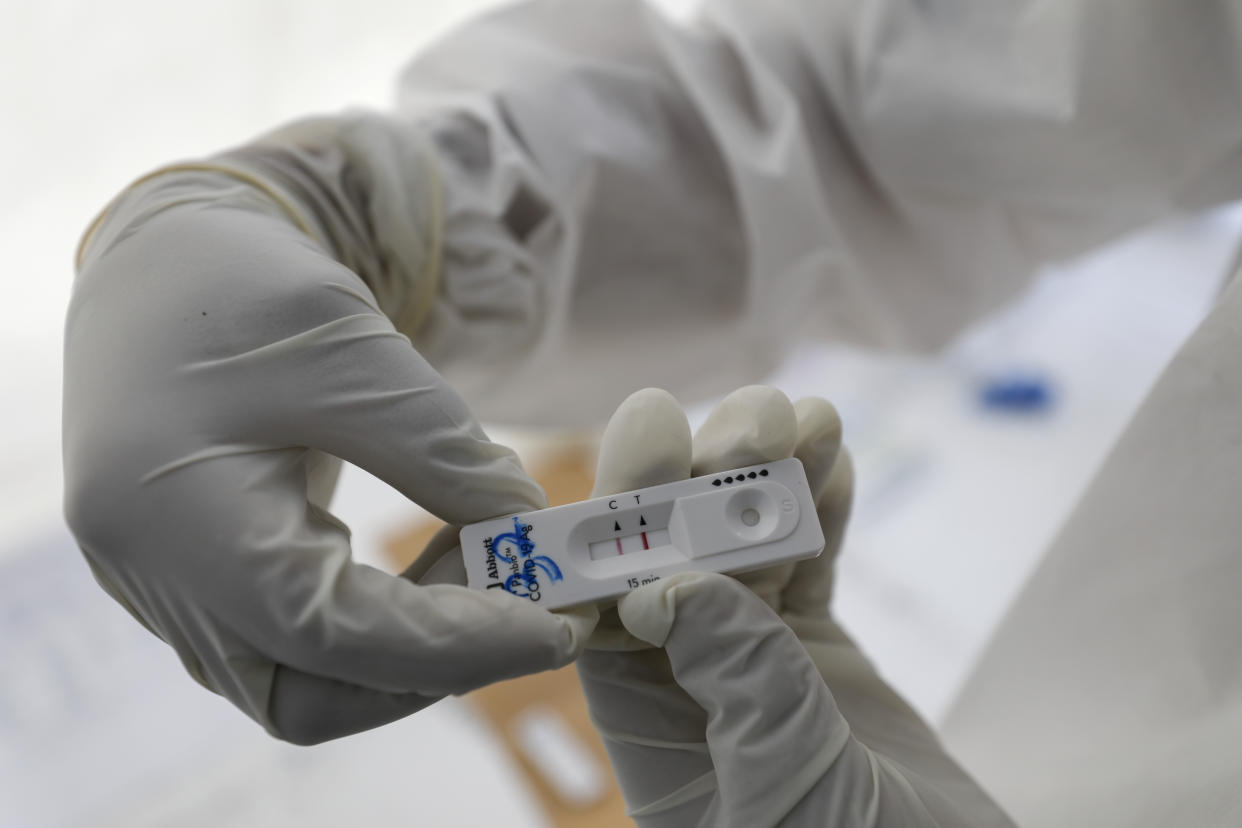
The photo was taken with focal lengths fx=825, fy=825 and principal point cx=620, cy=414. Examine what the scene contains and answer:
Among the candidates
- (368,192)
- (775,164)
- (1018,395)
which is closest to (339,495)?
(368,192)

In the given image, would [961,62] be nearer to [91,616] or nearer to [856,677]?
[856,677]

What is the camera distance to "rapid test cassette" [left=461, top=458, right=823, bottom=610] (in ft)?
1.47

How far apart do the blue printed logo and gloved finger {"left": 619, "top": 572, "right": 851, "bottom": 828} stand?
0.05 m

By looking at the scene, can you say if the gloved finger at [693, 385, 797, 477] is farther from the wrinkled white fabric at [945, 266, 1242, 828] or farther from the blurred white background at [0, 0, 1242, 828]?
the blurred white background at [0, 0, 1242, 828]

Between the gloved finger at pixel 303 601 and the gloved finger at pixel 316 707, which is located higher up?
the gloved finger at pixel 303 601

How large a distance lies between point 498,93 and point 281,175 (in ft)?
0.74

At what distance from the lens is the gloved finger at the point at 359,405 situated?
0.44 meters

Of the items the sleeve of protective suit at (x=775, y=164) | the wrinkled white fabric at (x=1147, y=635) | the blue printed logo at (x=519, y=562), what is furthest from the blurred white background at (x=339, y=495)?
the blue printed logo at (x=519, y=562)

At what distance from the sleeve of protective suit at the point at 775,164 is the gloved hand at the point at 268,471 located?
0.80ft

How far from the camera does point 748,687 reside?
1.47ft

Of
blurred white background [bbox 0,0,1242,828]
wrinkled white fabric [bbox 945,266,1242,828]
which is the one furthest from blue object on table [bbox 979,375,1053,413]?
wrinkled white fabric [bbox 945,266,1242,828]

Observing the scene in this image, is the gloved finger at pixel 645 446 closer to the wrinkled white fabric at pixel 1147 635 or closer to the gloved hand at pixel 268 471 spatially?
the gloved hand at pixel 268 471

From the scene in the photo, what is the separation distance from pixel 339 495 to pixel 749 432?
1.07 meters

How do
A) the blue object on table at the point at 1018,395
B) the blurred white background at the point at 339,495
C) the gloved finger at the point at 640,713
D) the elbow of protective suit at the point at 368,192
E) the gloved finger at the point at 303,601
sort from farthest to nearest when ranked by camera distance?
1. the blue object on table at the point at 1018,395
2. the blurred white background at the point at 339,495
3. the elbow of protective suit at the point at 368,192
4. the gloved finger at the point at 640,713
5. the gloved finger at the point at 303,601
